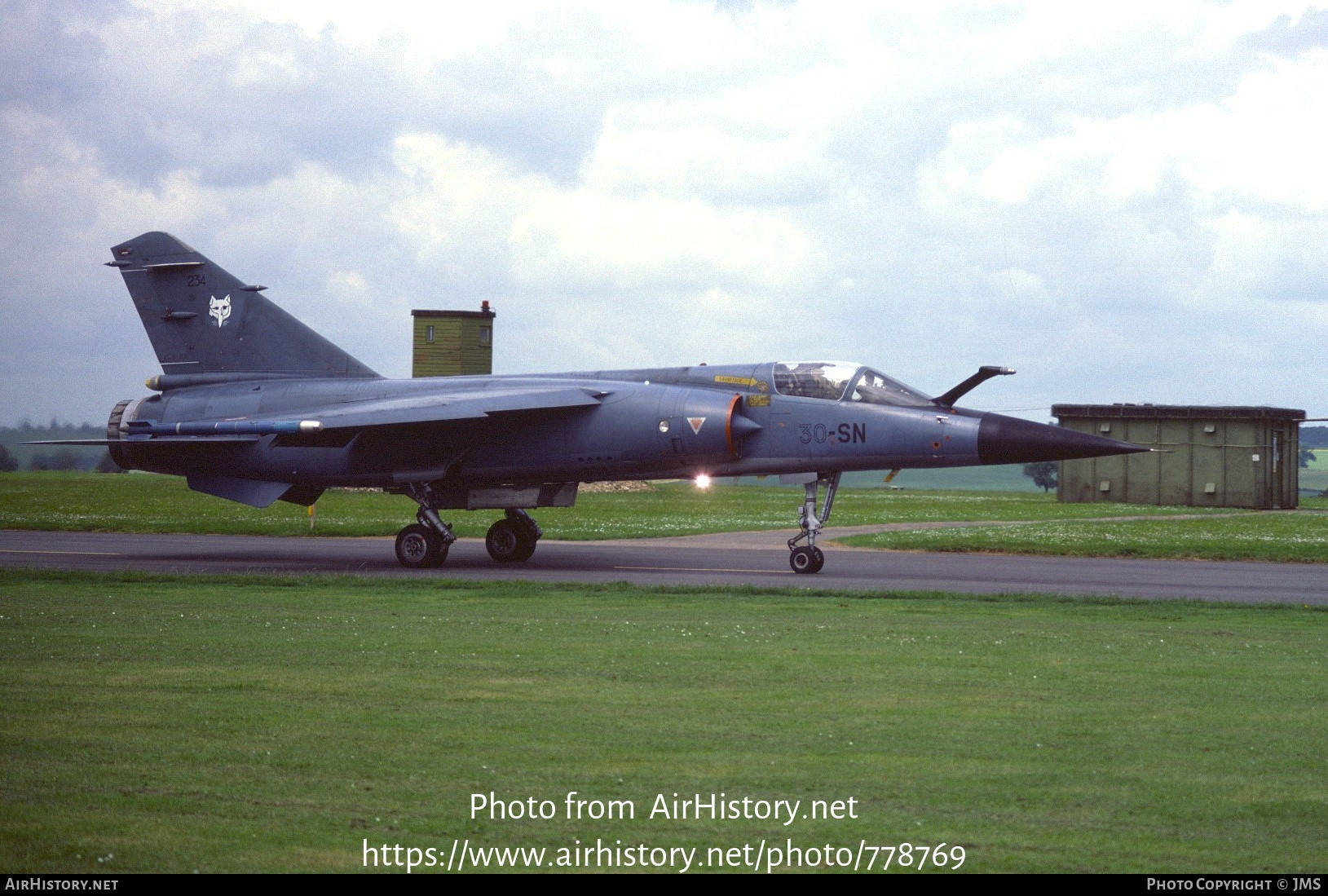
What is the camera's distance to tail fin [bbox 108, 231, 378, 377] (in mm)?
25250

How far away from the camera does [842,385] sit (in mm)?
21234

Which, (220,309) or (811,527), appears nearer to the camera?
(811,527)

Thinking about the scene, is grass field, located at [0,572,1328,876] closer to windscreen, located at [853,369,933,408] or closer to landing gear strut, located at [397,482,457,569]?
windscreen, located at [853,369,933,408]

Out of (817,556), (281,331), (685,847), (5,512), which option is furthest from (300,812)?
(5,512)

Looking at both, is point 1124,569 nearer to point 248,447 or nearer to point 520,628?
point 520,628

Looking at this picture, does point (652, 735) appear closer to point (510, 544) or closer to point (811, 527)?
point (811, 527)

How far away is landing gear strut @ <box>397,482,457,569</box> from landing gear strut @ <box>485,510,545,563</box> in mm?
1066

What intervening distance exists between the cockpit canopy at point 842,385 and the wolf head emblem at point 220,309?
10.5 metres

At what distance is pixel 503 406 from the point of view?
71.4 feet

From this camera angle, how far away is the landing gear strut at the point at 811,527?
20.5 meters

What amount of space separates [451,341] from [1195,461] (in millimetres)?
27145

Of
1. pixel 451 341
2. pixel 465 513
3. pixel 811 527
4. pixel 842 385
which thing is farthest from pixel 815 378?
pixel 451 341

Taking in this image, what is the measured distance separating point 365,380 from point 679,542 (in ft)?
23.0
